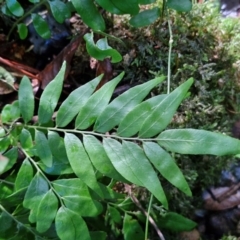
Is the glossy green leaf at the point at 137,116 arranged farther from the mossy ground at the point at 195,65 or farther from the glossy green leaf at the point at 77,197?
the mossy ground at the point at 195,65

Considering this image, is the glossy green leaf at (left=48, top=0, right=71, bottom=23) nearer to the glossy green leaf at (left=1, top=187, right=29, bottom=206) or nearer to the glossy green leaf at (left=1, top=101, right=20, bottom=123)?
the glossy green leaf at (left=1, top=101, right=20, bottom=123)

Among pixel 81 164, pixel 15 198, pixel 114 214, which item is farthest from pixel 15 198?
pixel 114 214

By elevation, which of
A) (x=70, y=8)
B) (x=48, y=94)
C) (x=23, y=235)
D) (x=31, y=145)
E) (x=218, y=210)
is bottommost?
(x=218, y=210)

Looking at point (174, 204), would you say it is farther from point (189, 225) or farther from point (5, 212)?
point (5, 212)

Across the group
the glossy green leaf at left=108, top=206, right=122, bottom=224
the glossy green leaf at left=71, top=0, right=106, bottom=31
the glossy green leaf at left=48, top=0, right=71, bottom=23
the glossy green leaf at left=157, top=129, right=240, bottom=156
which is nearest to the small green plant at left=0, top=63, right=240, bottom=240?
the glossy green leaf at left=157, top=129, right=240, bottom=156

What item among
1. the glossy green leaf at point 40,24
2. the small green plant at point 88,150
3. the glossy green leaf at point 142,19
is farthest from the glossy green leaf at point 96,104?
the glossy green leaf at point 40,24

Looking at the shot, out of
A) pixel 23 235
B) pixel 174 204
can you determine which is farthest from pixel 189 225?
pixel 23 235

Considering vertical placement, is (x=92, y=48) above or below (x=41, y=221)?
above
